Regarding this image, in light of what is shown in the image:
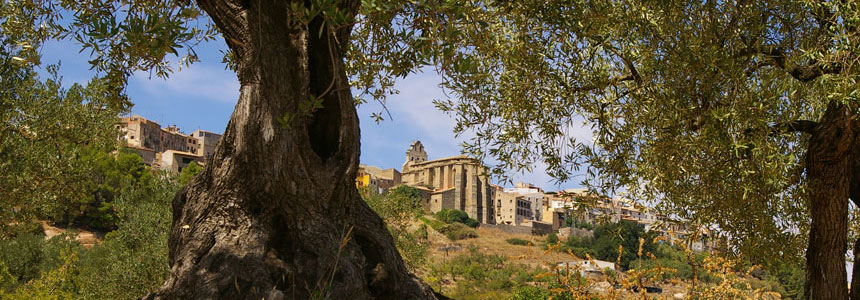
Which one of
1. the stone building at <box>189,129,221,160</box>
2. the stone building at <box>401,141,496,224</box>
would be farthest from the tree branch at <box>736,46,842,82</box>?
the stone building at <box>189,129,221,160</box>

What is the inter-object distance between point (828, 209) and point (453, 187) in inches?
3911

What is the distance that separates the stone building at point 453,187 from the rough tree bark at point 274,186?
93.4 meters

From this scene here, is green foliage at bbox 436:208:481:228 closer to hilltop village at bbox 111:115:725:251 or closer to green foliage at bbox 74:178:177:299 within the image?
hilltop village at bbox 111:115:725:251

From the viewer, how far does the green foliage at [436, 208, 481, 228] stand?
91.2 meters

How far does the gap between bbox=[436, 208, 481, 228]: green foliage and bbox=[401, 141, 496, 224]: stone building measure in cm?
714

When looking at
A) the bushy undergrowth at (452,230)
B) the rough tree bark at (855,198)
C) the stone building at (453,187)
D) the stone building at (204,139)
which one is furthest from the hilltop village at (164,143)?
the rough tree bark at (855,198)

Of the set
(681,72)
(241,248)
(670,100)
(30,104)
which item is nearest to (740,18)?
(681,72)

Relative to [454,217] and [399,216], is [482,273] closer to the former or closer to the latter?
[399,216]

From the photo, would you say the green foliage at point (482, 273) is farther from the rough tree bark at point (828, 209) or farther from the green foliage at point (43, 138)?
the rough tree bark at point (828, 209)

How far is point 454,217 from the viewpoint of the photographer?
302 feet

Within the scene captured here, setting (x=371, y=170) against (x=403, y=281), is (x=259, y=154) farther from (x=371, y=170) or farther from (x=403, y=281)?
(x=371, y=170)

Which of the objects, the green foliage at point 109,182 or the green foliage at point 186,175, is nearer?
the green foliage at point 186,175

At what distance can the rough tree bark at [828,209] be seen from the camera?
673 cm

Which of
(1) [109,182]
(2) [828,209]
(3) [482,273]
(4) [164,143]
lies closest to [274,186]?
(2) [828,209]
